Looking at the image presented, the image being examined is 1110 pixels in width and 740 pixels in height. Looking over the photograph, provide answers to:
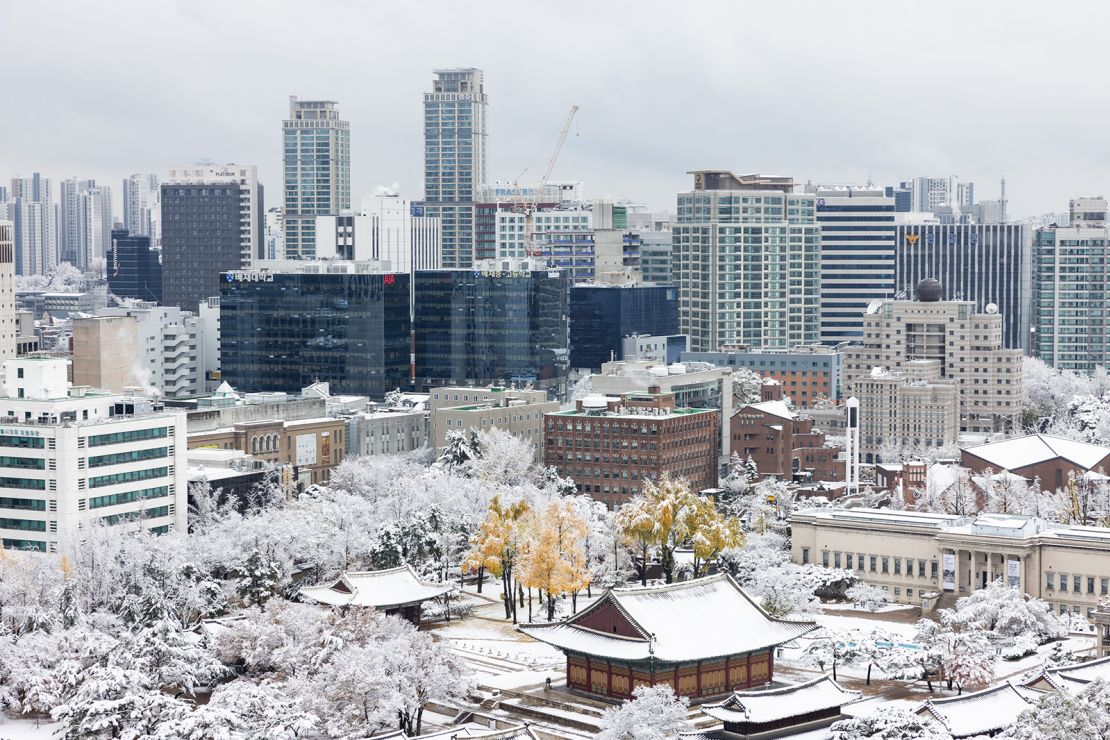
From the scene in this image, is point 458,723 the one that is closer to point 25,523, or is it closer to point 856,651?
point 856,651

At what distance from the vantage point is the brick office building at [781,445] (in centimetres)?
18262

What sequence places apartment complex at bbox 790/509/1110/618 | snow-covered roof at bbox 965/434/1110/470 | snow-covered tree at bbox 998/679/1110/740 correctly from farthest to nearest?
1. snow-covered roof at bbox 965/434/1110/470
2. apartment complex at bbox 790/509/1110/618
3. snow-covered tree at bbox 998/679/1110/740

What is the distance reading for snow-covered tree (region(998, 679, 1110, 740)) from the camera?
78250 millimetres

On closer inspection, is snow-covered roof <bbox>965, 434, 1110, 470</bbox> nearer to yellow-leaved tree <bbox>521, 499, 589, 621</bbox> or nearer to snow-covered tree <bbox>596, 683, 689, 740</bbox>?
yellow-leaved tree <bbox>521, 499, 589, 621</bbox>

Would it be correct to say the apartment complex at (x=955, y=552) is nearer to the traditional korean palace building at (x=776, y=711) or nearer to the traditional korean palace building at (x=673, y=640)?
the traditional korean palace building at (x=673, y=640)

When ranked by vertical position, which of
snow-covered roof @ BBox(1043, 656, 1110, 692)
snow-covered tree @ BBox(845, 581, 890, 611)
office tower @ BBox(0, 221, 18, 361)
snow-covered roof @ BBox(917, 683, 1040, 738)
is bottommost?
snow-covered tree @ BBox(845, 581, 890, 611)

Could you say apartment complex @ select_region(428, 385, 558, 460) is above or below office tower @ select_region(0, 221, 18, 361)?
below

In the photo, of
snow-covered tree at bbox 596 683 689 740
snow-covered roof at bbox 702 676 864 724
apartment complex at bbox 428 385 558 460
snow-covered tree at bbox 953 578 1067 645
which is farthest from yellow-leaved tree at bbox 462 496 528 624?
apartment complex at bbox 428 385 558 460

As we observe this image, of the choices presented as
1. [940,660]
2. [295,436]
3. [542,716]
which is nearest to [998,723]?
[940,660]

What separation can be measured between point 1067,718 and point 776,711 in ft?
51.9

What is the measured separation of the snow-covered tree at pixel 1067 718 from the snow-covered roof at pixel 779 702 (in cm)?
1214

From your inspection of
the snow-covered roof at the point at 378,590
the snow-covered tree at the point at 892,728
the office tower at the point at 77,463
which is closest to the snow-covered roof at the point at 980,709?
the snow-covered tree at the point at 892,728

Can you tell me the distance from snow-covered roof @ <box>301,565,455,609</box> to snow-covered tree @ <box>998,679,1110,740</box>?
43.0 m

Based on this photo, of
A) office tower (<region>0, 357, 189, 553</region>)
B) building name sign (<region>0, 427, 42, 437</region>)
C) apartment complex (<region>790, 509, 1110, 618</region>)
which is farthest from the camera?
building name sign (<region>0, 427, 42, 437</region>)
